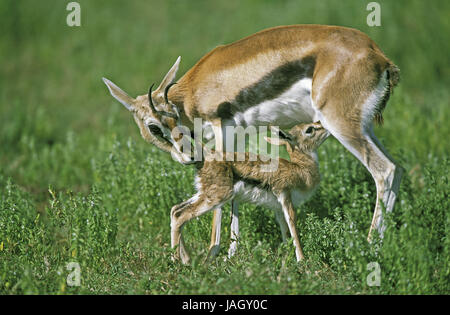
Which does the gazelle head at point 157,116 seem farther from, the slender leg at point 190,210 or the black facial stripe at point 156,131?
the slender leg at point 190,210

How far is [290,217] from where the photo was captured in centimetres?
510

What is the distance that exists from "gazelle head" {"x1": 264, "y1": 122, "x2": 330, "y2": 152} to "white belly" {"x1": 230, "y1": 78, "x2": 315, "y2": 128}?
9 centimetres

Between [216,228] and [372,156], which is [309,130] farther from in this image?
[216,228]

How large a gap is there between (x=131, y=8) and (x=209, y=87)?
1053 cm

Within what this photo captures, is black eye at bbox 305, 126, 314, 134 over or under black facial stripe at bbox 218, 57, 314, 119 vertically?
under

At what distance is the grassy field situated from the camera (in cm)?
448

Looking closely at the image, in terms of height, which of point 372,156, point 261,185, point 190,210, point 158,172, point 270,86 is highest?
point 270,86

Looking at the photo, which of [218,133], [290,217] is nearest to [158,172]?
[218,133]

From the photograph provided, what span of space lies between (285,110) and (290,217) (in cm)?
83

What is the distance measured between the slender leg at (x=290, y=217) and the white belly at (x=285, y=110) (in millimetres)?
600

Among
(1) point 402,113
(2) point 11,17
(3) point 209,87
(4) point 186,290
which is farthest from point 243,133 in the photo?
(2) point 11,17

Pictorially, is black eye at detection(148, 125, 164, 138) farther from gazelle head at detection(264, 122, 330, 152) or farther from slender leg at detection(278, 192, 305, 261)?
slender leg at detection(278, 192, 305, 261)

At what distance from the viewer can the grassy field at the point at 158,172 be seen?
4484mm

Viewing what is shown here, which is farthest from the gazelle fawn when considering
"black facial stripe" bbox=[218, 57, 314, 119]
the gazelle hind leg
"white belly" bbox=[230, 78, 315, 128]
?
the gazelle hind leg
